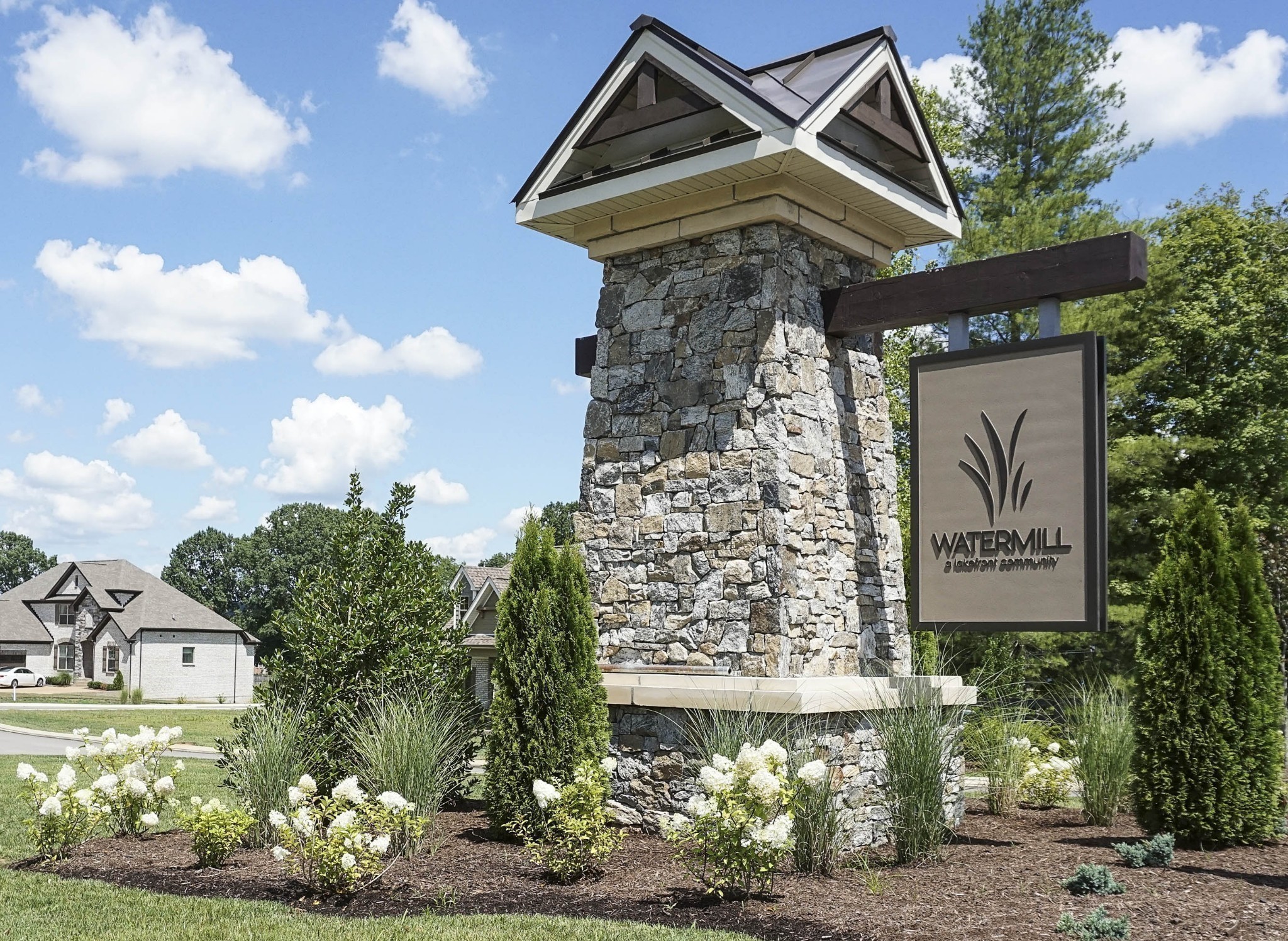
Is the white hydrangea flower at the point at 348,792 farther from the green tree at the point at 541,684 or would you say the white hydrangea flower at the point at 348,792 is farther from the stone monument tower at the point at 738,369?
the stone monument tower at the point at 738,369

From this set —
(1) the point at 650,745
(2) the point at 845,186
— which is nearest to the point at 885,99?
(2) the point at 845,186

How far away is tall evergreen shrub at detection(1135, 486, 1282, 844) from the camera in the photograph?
22.6 feet

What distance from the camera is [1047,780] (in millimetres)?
9039

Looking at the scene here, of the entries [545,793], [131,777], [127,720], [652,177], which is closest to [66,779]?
[131,777]

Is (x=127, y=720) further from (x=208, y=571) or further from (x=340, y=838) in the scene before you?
(x=208, y=571)

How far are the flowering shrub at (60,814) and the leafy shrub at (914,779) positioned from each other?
16.6 feet

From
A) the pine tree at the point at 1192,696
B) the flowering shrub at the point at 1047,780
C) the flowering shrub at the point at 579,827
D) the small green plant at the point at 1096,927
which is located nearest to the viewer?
the small green plant at the point at 1096,927

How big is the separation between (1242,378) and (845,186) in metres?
13.9

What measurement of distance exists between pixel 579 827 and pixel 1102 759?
168 inches

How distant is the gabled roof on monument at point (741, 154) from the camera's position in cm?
773

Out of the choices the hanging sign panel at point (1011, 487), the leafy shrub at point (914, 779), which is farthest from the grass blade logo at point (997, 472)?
the leafy shrub at point (914, 779)

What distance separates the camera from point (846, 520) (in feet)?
27.0

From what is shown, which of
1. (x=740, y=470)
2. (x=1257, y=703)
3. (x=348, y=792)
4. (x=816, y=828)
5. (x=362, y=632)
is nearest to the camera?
(x=348, y=792)

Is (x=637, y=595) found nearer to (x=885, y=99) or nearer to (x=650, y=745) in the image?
(x=650, y=745)
